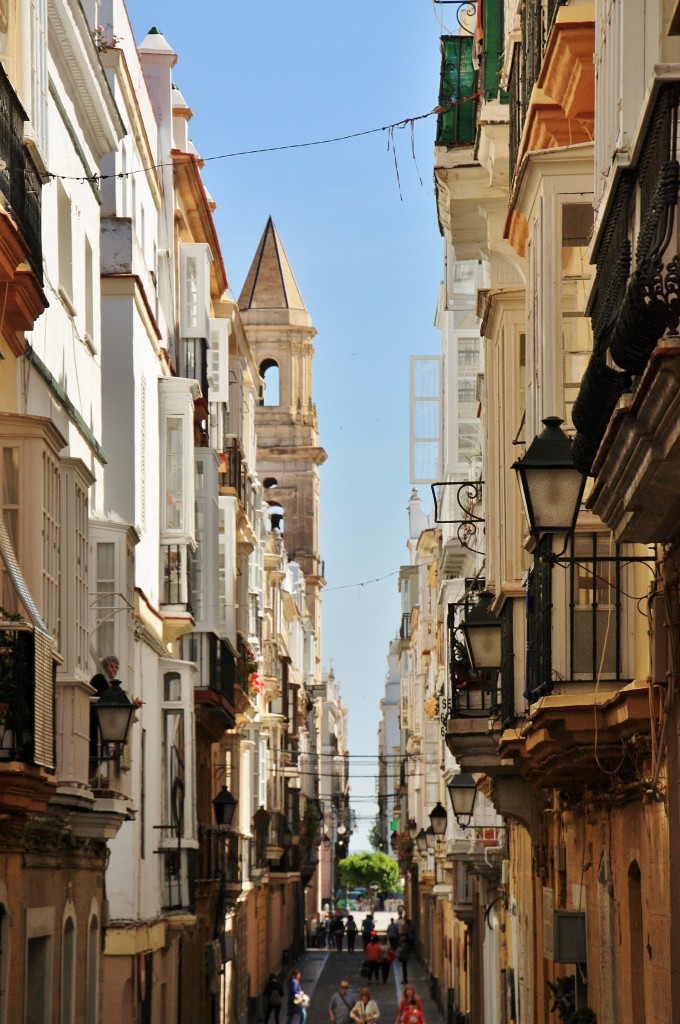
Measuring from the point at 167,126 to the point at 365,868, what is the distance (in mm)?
117796

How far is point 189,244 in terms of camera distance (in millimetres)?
29719

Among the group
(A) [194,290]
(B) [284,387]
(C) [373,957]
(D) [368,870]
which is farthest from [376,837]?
(A) [194,290]

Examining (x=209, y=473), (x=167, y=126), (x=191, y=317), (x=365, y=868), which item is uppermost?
(x=167, y=126)

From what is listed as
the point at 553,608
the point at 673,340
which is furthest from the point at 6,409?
the point at 673,340

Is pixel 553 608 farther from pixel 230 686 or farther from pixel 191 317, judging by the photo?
pixel 230 686

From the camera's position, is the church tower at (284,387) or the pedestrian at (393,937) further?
the church tower at (284,387)

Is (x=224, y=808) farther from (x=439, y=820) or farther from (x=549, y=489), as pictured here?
(x=549, y=489)

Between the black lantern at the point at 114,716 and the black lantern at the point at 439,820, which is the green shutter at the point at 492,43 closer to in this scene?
the black lantern at the point at 114,716

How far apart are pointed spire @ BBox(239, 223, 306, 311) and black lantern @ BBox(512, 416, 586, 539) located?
238 ft

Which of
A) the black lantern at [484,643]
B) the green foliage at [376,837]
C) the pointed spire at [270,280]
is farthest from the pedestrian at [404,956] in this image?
the green foliage at [376,837]

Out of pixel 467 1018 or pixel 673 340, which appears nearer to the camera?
pixel 673 340

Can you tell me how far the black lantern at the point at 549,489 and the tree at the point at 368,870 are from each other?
132679mm

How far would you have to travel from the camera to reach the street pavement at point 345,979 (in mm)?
45531

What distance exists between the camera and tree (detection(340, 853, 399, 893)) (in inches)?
5556
